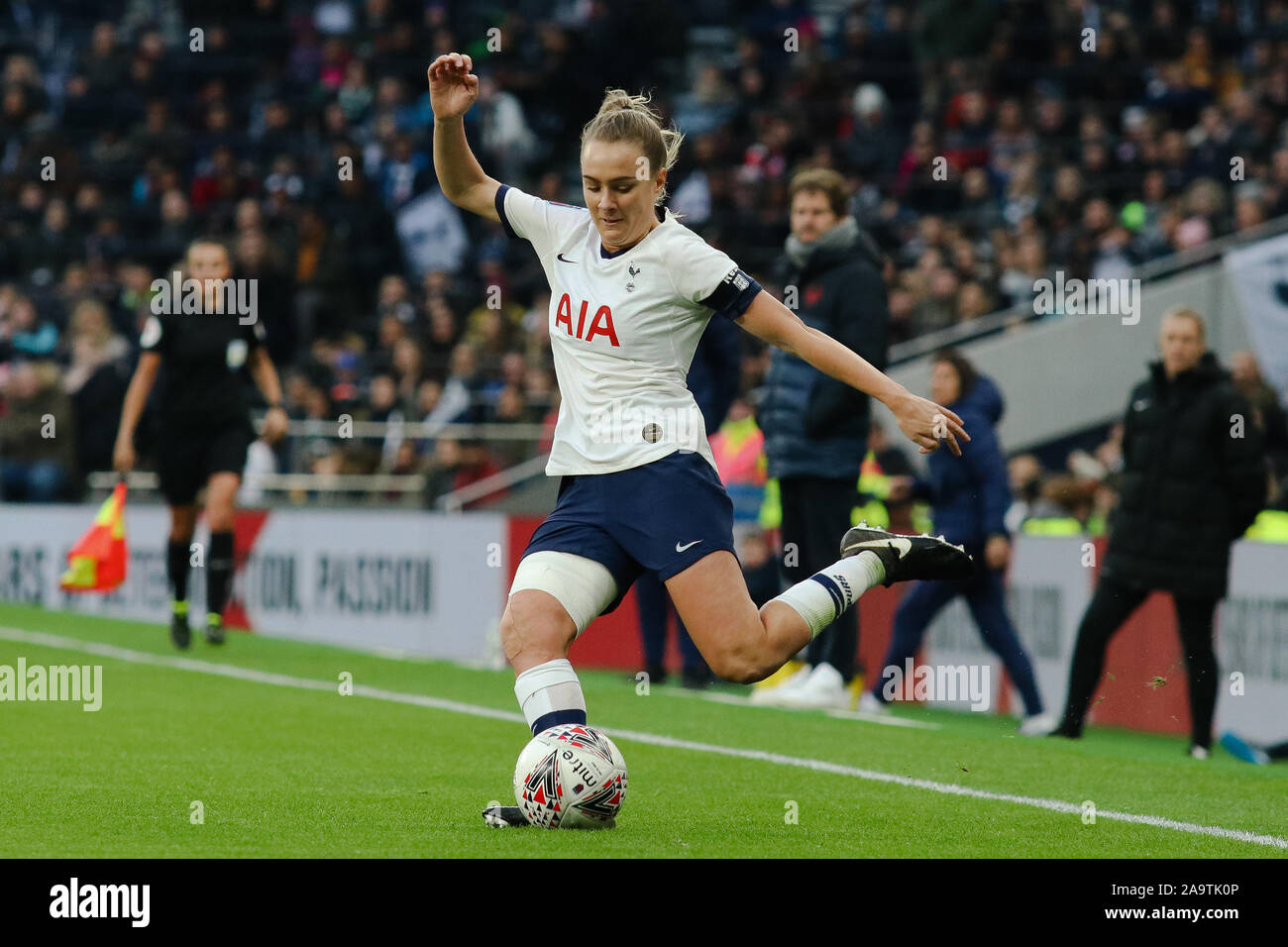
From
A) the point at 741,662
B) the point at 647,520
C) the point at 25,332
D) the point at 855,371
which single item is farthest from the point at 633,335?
the point at 25,332

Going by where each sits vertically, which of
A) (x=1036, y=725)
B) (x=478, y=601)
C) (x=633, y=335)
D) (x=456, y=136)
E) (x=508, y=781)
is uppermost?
(x=456, y=136)

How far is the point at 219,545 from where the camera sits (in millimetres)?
12812

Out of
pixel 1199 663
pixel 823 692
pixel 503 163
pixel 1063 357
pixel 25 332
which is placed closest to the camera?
pixel 1199 663

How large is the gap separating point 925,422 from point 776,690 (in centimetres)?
521

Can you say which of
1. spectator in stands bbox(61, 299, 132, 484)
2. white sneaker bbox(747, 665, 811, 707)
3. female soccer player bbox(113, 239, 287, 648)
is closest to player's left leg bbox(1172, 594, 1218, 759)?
white sneaker bbox(747, 665, 811, 707)

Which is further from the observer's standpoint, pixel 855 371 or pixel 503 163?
pixel 503 163

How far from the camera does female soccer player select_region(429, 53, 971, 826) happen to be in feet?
19.9

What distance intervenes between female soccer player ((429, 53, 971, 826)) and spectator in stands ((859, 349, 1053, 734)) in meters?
4.53

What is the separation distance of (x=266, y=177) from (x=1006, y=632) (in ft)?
45.4

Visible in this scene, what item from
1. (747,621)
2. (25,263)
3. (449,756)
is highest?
(25,263)

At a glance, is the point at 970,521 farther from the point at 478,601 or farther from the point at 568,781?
the point at 568,781

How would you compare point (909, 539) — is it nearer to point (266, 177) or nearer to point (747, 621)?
point (747, 621)
